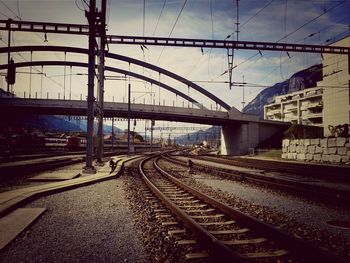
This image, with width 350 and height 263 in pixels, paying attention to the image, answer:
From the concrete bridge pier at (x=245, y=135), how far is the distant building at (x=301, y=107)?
29001 mm

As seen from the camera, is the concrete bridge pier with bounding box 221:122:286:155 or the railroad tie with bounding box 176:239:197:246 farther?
the concrete bridge pier with bounding box 221:122:286:155

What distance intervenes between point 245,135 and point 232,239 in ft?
163

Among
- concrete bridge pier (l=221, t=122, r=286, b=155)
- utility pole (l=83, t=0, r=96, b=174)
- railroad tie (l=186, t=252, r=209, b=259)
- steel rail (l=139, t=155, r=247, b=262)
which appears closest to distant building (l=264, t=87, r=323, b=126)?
concrete bridge pier (l=221, t=122, r=286, b=155)

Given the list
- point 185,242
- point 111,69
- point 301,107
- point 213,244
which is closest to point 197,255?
point 213,244

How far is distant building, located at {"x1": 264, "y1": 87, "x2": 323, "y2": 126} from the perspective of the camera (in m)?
91.1

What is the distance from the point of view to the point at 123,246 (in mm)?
5059

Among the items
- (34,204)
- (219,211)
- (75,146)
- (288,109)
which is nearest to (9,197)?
(34,204)

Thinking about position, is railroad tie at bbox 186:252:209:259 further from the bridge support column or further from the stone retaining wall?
the bridge support column

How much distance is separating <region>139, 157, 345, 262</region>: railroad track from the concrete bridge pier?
4682cm

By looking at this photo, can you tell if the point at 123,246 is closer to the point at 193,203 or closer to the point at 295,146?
the point at 193,203

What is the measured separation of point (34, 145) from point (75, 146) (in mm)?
7540

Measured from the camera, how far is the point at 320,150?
25.5 meters

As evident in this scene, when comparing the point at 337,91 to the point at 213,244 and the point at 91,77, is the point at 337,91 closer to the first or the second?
the point at 91,77

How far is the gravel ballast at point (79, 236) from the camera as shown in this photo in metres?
4.59
